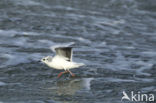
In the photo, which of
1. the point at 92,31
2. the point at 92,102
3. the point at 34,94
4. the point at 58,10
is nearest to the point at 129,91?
the point at 92,102

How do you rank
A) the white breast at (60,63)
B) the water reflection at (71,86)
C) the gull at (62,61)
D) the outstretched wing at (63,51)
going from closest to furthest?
1. the water reflection at (71,86)
2. the outstretched wing at (63,51)
3. the gull at (62,61)
4. the white breast at (60,63)

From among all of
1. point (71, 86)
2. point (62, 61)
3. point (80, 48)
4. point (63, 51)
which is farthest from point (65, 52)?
point (80, 48)

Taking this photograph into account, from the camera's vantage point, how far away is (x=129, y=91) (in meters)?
8.40

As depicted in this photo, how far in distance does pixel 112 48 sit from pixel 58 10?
199 inches

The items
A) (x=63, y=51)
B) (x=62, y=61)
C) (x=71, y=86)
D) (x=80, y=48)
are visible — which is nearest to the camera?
(x=71, y=86)

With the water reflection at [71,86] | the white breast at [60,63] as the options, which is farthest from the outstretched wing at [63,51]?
the water reflection at [71,86]

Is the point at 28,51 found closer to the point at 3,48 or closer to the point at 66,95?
the point at 3,48

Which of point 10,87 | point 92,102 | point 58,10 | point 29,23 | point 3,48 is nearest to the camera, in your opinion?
point 92,102

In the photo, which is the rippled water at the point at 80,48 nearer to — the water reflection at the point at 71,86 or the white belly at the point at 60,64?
the water reflection at the point at 71,86

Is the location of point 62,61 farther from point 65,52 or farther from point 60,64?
point 65,52

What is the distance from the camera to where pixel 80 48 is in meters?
12.1

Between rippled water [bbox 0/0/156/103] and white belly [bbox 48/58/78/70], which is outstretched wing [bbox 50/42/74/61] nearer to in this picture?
white belly [bbox 48/58/78/70]

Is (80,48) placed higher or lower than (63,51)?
lower

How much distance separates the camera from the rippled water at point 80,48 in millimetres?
8203
